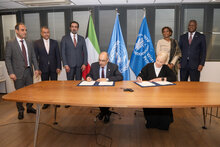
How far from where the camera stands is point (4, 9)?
4695 mm

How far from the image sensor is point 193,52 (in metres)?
3.32

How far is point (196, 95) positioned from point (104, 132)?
134 cm

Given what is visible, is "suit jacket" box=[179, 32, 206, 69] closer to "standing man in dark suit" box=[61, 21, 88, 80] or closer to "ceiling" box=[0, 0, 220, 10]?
"ceiling" box=[0, 0, 220, 10]

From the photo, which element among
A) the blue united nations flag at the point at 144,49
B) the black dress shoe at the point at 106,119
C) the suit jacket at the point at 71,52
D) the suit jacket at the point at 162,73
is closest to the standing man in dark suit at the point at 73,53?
the suit jacket at the point at 71,52

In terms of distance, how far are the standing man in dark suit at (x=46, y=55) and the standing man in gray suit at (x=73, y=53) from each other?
0.20 m

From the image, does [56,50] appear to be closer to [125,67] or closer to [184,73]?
[125,67]

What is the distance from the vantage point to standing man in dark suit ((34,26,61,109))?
335 cm

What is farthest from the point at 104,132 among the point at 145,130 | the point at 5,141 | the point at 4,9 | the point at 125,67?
the point at 4,9

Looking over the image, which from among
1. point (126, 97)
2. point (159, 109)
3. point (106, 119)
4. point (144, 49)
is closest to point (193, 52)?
point (144, 49)

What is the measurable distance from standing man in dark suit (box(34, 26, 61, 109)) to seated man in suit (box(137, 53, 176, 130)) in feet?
6.31

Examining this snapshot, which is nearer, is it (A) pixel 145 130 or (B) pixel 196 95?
(B) pixel 196 95

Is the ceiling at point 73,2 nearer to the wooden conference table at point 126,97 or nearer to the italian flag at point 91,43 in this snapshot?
the italian flag at point 91,43

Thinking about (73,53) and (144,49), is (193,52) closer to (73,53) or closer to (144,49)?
(144,49)

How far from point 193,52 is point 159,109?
1.60m
